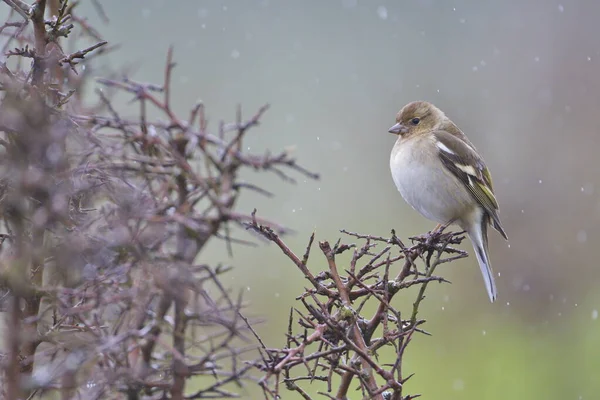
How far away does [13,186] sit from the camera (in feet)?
3.22

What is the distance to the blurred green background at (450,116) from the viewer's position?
6.01 m

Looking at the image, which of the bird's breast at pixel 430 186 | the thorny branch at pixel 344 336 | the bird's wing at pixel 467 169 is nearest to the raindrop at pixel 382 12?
the bird's wing at pixel 467 169

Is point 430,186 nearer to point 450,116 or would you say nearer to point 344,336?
point 344,336

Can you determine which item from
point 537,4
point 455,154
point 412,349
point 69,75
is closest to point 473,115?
point 537,4

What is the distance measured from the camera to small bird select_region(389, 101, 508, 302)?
3.16m

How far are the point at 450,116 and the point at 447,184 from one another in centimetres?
443

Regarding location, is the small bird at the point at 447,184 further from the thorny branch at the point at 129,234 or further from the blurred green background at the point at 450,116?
the thorny branch at the point at 129,234

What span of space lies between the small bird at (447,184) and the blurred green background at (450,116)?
2084 mm

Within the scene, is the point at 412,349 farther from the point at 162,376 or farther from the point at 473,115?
the point at 162,376

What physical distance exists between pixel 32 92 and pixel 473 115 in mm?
6879

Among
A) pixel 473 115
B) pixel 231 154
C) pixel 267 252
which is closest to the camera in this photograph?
pixel 231 154

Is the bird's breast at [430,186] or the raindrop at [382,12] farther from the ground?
the raindrop at [382,12]

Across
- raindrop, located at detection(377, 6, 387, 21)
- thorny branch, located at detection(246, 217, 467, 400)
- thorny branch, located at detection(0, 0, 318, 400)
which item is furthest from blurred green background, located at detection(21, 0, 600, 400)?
thorny branch, located at detection(0, 0, 318, 400)

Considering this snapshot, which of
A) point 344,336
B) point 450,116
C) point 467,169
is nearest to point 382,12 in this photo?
point 450,116
